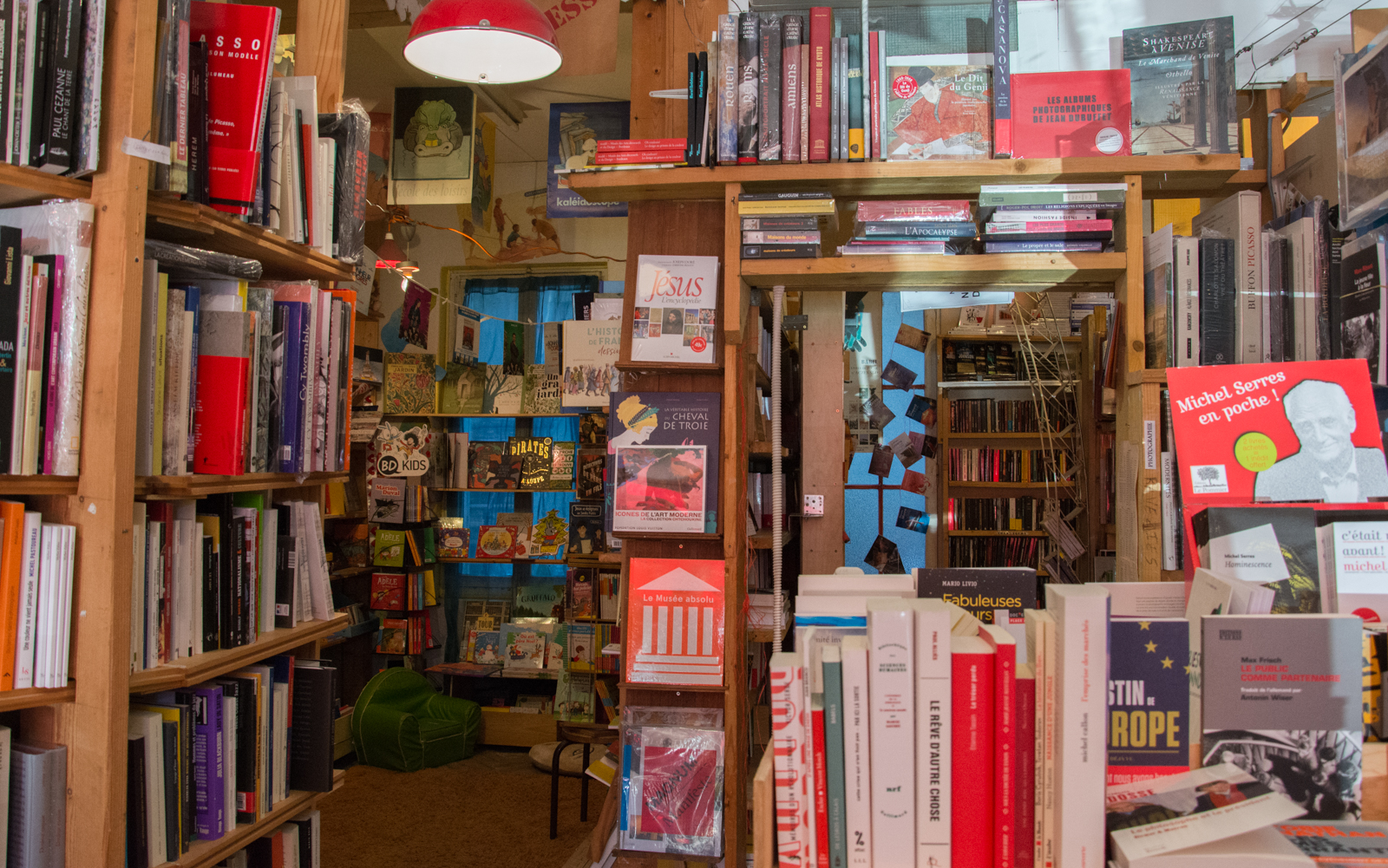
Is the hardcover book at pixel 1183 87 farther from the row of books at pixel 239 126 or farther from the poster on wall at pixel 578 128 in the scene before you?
the poster on wall at pixel 578 128

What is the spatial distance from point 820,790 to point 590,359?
2.88 metres

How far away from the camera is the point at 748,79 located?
2494 mm

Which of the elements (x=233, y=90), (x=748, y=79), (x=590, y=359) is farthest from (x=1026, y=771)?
(x=590, y=359)

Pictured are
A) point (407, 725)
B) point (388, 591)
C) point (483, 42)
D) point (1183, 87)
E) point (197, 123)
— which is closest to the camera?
point (197, 123)

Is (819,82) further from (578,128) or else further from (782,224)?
(578,128)

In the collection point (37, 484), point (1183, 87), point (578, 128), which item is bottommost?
Answer: point (37, 484)

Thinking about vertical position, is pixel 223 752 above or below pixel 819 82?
below

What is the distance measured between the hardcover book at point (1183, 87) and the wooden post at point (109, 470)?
2.36 metres

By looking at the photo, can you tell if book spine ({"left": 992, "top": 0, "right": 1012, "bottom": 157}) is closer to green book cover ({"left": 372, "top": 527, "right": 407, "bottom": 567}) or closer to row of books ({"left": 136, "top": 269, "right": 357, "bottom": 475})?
row of books ({"left": 136, "top": 269, "right": 357, "bottom": 475})

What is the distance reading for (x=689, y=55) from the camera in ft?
8.39

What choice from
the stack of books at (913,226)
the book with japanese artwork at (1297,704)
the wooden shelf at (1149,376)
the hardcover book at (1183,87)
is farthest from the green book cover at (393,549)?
the book with japanese artwork at (1297,704)

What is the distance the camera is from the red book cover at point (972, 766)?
1136 millimetres

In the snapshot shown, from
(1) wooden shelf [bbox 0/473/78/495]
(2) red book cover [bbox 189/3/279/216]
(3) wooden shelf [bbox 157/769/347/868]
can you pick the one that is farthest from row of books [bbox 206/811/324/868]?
(2) red book cover [bbox 189/3/279/216]

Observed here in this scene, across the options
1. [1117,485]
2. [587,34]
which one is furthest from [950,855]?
[587,34]
